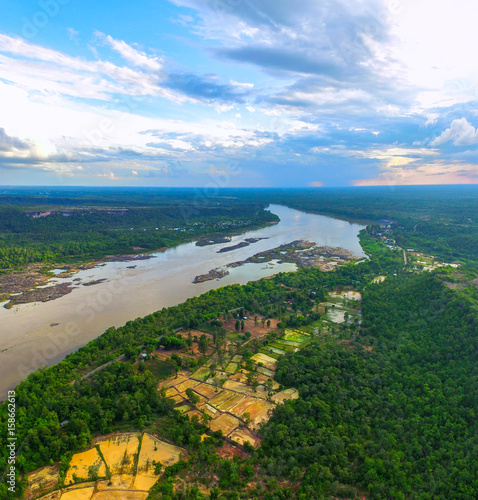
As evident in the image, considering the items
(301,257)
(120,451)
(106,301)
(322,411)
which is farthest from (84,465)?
(301,257)

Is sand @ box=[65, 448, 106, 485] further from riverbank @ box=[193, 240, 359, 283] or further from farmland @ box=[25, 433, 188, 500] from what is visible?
riverbank @ box=[193, 240, 359, 283]

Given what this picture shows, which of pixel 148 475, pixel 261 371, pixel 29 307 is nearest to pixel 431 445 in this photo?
pixel 261 371

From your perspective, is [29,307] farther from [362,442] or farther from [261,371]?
[362,442]
